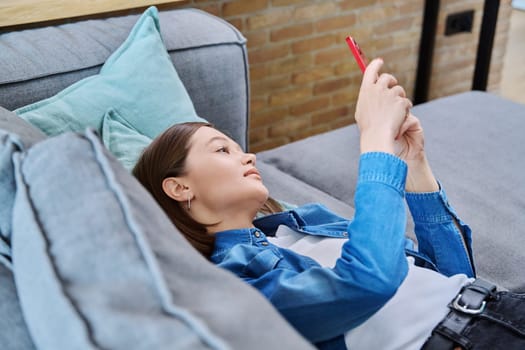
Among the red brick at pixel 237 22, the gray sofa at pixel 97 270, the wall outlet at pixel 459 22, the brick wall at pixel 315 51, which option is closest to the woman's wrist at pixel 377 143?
the gray sofa at pixel 97 270

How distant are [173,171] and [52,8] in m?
0.89

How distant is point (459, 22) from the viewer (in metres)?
3.12

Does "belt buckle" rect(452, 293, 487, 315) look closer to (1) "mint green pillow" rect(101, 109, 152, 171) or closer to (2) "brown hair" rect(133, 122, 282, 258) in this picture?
(2) "brown hair" rect(133, 122, 282, 258)

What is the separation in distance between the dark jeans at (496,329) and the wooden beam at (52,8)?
4.17 feet

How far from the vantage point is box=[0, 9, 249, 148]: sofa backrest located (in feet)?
4.68

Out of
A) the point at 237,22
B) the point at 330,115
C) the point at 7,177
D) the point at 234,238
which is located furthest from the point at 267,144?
the point at 7,177

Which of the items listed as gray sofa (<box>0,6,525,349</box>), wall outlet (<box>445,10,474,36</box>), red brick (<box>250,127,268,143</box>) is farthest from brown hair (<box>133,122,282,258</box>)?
wall outlet (<box>445,10,474,36</box>)

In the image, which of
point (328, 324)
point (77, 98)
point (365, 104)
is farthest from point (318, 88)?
point (328, 324)

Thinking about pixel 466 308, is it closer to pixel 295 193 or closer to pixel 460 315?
pixel 460 315

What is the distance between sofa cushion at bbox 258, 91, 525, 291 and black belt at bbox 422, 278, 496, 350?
0.29 m

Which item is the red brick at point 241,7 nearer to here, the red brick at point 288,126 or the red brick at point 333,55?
the red brick at point 333,55

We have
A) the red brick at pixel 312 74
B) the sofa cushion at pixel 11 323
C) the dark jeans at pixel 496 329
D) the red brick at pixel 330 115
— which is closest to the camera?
the sofa cushion at pixel 11 323

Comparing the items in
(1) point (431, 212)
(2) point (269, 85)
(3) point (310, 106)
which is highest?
(1) point (431, 212)

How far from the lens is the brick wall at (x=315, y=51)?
2.50m
